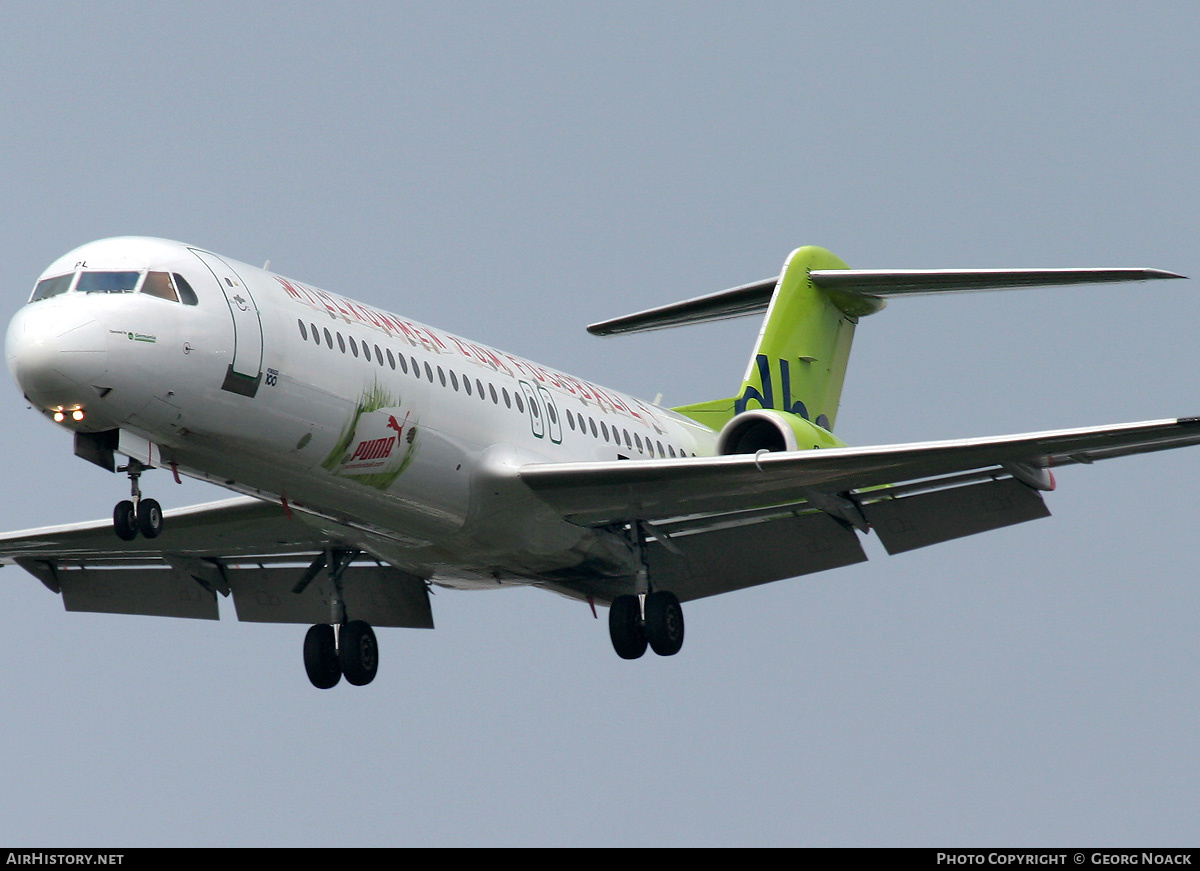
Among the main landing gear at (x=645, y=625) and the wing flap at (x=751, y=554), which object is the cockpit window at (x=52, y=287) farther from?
the wing flap at (x=751, y=554)

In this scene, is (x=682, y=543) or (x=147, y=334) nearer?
(x=147, y=334)

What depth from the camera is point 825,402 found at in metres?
28.8

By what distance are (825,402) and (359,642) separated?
8.91 meters

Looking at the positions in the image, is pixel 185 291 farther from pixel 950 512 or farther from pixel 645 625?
pixel 950 512

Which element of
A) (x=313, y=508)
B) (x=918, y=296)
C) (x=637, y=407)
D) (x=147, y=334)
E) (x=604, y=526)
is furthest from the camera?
(x=918, y=296)

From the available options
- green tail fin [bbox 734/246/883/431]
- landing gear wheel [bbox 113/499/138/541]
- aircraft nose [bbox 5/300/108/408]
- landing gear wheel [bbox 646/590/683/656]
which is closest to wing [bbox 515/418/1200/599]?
landing gear wheel [bbox 646/590/683/656]

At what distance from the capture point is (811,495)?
21516mm

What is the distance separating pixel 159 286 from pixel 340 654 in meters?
6.41

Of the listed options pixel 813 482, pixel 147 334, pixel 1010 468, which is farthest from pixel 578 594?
pixel 147 334

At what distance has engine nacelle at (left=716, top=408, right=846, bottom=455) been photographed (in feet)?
78.5

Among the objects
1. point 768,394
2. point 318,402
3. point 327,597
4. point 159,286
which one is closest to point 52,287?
point 159,286
